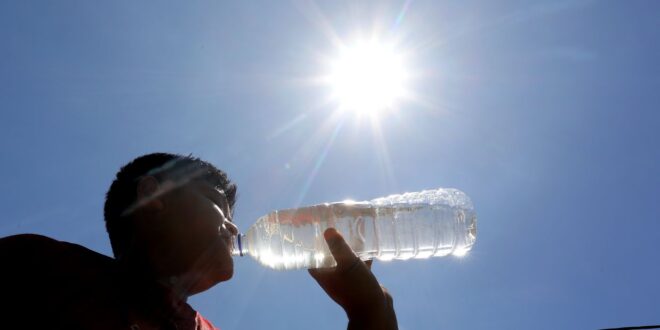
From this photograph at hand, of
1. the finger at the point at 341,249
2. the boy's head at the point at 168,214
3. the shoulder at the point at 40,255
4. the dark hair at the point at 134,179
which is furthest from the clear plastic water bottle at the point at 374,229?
the shoulder at the point at 40,255

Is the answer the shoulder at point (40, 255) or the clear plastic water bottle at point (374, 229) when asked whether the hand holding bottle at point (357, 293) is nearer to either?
the shoulder at point (40, 255)

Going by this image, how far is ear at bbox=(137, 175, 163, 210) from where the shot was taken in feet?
7.60

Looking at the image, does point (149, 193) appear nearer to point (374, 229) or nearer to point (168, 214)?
point (168, 214)

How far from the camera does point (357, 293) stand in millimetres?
2242

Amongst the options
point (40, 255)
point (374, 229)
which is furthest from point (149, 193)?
point (374, 229)

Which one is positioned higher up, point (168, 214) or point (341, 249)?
point (168, 214)

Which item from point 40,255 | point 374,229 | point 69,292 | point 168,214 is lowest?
point 69,292

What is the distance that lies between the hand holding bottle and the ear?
2.69ft

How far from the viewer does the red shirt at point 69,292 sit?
1.63 m

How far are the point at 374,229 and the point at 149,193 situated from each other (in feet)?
6.68

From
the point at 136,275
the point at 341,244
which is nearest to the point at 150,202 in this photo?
the point at 136,275

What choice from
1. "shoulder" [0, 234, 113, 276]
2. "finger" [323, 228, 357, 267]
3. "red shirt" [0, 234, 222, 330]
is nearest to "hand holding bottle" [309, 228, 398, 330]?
"finger" [323, 228, 357, 267]

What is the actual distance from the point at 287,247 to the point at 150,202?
1708mm

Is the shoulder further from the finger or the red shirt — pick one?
the finger
